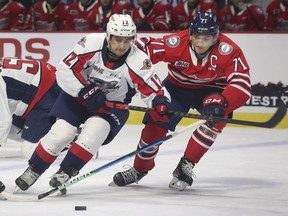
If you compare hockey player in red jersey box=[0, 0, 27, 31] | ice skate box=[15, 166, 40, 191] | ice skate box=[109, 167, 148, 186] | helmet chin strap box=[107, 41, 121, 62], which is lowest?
hockey player in red jersey box=[0, 0, 27, 31]

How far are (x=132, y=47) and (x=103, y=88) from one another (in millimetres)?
273

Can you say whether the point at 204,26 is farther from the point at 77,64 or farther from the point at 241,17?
A: the point at 241,17

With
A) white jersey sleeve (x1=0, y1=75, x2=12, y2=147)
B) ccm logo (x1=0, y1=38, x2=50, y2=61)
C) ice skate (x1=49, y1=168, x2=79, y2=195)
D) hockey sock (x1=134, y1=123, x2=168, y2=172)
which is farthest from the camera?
ccm logo (x1=0, y1=38, x2=50, y2=61)

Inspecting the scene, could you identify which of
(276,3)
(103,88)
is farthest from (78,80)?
(276,3)

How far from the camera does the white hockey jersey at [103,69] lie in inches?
197

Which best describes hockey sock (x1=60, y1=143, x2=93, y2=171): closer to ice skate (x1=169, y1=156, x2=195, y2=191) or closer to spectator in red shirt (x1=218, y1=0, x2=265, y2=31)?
ice skate (x1=169, y1=156, x2=195, y2=191)

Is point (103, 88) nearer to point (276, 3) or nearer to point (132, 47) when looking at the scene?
point (132, 47)

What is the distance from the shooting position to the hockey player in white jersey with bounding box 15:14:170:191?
4965 mm

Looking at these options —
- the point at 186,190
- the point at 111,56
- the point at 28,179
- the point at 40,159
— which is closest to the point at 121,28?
the point at 111,56

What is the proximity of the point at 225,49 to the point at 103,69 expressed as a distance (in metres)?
0.77

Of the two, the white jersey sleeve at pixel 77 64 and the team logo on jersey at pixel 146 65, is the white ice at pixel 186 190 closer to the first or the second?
the white jersey sleeve at pixel 77 64

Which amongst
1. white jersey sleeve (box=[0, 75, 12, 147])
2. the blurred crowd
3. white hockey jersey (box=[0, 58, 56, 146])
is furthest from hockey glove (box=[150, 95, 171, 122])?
the blurred crowd

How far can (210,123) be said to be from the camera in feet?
16.9

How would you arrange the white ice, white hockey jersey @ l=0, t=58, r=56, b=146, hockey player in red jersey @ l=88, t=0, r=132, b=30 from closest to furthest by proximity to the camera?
the white ice → white hockey jersey @ l=0, t=58, r=56, b=146 → hockey player in red jersey @ l=88, t=0, r=132, b=30
